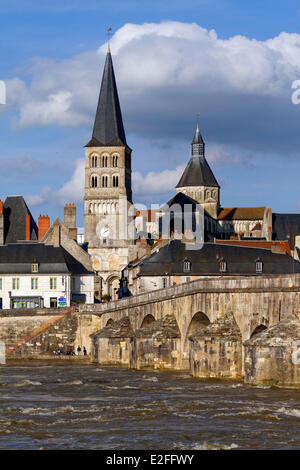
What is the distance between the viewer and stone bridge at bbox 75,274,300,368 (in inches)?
1457

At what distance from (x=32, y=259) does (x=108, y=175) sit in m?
47.8

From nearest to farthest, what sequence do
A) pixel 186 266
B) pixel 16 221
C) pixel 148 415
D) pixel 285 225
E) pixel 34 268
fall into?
pixel 148 415 → pixel 186 266 → pixel 34 268 → pixel 16 221 → pixel 285 225

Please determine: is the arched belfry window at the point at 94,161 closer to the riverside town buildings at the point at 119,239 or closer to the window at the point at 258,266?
the riverside town buildings at the point at 119,239

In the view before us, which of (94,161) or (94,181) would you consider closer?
(94,181)

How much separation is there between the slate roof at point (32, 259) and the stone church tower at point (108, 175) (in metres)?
35.0

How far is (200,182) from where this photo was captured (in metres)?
158

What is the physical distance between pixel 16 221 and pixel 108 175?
20687 millimetres

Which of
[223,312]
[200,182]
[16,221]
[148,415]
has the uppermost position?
[200,182]

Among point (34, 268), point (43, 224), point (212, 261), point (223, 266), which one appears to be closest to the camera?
point (223, 266)

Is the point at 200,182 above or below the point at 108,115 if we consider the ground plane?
below

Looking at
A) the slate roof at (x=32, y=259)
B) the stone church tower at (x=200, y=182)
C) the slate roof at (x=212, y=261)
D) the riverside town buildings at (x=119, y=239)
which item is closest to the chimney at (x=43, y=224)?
the riverside town buildings at (x=119, y=239)

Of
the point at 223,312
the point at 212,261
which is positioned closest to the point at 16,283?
the point at 212,261

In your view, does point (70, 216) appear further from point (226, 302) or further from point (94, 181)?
point (226, 302)

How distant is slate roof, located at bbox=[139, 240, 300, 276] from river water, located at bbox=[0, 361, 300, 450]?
102 feet
